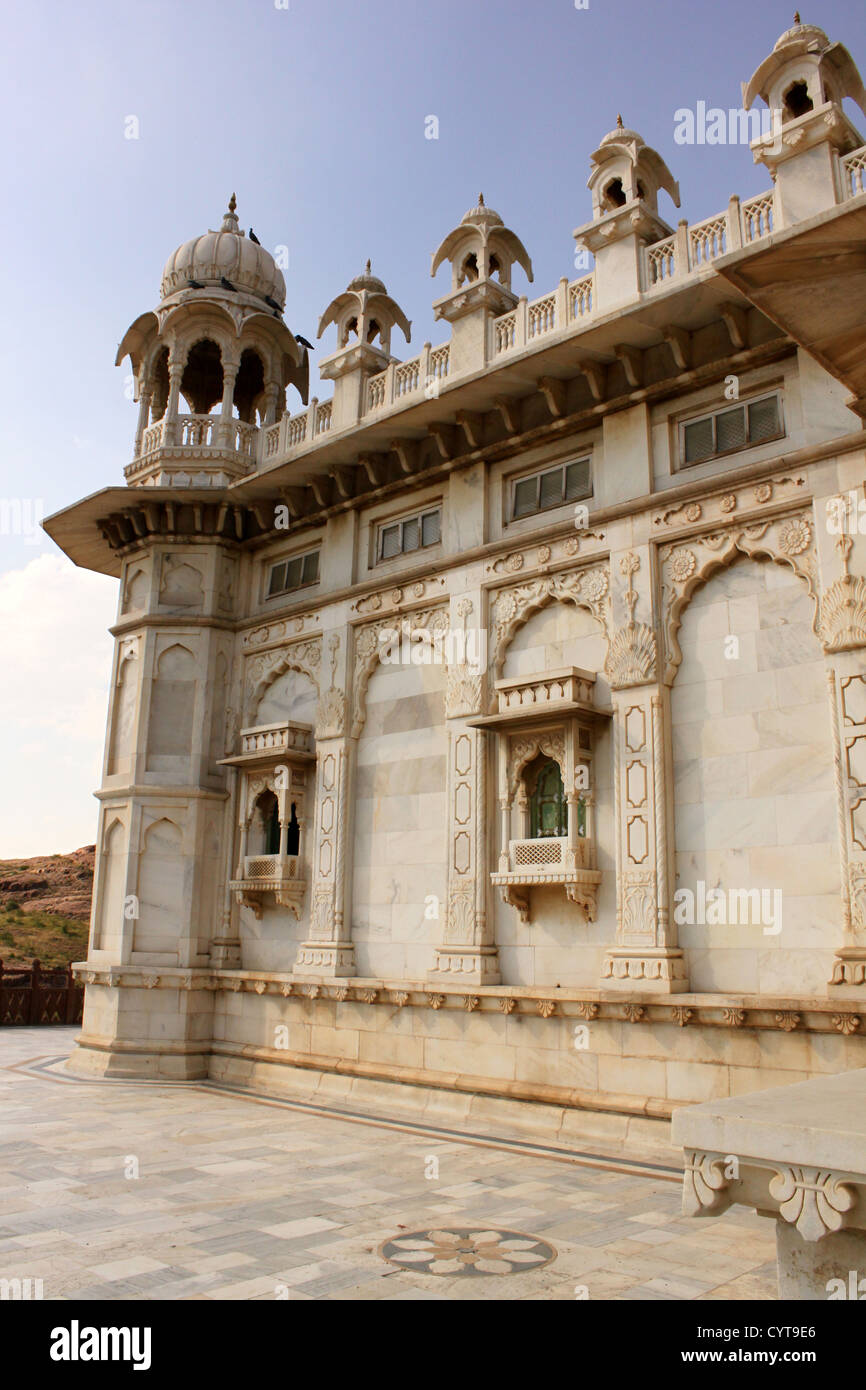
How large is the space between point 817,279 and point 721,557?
6.32 metres

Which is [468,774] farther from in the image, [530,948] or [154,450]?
[154,450]

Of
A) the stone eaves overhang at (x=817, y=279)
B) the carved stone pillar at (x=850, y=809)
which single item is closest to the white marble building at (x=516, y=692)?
the carved stone pillar at (x=850, y=809)

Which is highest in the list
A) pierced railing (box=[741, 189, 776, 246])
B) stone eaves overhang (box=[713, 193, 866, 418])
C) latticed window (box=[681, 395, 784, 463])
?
pierced railing (box=[741, 189, 776, 246])

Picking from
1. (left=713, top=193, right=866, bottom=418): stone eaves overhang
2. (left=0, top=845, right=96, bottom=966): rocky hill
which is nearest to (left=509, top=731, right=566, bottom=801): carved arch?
(left=713, top=193, right=866, bottom=418): stone eaves overhang

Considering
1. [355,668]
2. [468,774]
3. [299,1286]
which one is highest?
[355,668]

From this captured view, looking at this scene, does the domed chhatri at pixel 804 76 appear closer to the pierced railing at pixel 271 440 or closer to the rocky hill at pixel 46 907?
the pierced railing at pixel 271 440

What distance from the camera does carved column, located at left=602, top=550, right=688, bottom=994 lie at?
10383 mm

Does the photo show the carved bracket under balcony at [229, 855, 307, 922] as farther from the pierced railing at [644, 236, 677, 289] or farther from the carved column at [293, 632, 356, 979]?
the pierced railing at [644, 236, 677, 289]

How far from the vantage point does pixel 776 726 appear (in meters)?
10.2

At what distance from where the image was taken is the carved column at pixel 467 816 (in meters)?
12.0

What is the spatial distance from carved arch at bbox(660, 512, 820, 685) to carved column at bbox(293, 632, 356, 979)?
5.13m
